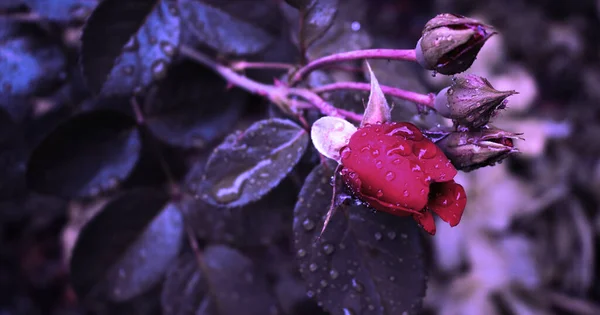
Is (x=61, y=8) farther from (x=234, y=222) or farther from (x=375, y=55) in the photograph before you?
(x=375, y=55)

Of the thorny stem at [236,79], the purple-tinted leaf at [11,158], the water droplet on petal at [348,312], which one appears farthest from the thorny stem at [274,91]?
the purple-tinted leaf at [11,158]

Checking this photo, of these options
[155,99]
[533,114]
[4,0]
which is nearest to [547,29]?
[533,114]

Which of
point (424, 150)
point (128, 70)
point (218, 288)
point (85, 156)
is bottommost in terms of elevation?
point (218, 288)

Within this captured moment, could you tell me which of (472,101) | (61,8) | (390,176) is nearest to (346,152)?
(390,176)

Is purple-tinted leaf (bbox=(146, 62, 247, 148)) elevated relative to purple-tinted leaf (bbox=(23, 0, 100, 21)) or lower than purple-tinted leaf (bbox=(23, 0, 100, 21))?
lower

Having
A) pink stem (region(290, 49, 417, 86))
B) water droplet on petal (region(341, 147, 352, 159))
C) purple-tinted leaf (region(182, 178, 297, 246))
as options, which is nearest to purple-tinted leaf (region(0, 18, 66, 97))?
purple-tinted leaf (region(182, 178, 297, 246))

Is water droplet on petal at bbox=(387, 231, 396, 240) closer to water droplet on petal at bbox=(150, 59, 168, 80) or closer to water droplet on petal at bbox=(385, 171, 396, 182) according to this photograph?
water droplet on petal at bbox=(385, 171, 396, 182)
